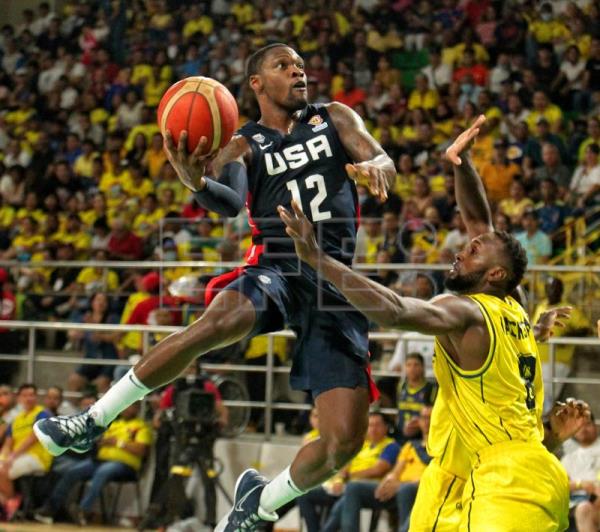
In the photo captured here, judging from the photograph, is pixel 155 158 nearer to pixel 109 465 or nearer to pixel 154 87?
pixel 154 87

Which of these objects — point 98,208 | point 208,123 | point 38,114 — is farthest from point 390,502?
point 38,114

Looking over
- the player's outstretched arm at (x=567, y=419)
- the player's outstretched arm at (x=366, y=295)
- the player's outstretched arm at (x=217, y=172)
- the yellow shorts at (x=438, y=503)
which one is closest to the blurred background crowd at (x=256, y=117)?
the player's outstretched arm at (x=567, y=419)

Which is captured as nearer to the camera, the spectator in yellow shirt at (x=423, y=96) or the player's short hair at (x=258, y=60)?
the player's short hair at (x=258, y=60)

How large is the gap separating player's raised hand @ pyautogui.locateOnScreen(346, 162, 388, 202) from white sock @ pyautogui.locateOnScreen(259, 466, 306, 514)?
1.76 m

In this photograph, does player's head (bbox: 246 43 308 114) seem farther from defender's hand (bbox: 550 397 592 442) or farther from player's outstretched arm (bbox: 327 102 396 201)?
defender's hand (bbox: 550 397 592 442)

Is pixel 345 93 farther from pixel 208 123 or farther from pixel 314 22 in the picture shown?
pixel 208 123

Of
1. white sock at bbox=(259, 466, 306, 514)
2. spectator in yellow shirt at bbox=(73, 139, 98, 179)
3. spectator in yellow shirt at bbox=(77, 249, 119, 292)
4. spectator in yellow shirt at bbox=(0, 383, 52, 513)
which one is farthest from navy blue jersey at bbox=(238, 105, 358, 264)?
spectator in yellow shirt at bbox=(73, 139, 98, 179)

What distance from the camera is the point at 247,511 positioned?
6.62m

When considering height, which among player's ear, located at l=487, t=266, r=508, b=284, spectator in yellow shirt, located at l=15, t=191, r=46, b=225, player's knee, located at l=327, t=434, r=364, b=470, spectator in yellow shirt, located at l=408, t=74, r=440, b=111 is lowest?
player's knee, located at l=327, t=434, r=364, b=470

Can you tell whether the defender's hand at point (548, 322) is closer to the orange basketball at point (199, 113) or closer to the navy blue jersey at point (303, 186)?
the navy blue jersey at point (303, 186)

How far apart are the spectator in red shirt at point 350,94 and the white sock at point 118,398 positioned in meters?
10.2

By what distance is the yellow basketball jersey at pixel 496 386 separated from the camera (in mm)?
5672

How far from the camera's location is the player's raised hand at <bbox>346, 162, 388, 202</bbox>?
559 cm

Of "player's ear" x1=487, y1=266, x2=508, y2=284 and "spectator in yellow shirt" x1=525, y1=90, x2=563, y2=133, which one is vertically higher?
"spectator in yellow shirt" x1=525, y1=90, x2=563, y2=133
